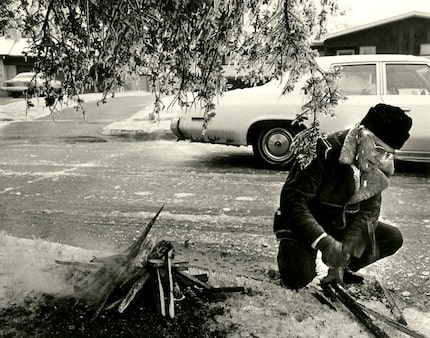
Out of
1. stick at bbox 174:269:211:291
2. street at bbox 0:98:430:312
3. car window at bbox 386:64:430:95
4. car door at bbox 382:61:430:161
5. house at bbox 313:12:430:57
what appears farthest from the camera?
house at bbox 313:12:430:57

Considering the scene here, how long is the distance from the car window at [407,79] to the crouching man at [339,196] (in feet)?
14.1

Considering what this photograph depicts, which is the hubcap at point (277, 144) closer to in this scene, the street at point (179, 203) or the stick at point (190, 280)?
the street at point (179, 203)

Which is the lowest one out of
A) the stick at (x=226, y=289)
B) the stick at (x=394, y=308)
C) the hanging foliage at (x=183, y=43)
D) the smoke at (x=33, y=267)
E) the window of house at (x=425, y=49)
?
the stick at (x=394, y=308)

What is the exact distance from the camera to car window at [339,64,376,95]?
7.03m

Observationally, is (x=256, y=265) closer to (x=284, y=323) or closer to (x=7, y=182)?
(x=284, y=323)

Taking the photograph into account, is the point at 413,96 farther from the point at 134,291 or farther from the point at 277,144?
the point at 134,291

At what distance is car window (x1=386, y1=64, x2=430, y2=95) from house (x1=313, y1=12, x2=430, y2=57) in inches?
590

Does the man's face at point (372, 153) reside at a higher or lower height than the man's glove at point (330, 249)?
higher

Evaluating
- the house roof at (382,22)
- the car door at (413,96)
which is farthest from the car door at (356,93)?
the house roof at (382,22)

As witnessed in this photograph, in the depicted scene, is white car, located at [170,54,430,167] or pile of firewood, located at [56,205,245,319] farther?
white car, located at [170,54,430,167]

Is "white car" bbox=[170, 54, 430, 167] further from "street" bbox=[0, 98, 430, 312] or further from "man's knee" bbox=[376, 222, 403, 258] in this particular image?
"man's knee" bbox=[376, 222, 403, 258]

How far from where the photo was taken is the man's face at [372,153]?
9.32ft

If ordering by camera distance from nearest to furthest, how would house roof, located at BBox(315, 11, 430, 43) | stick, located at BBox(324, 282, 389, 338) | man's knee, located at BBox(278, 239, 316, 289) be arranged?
1. stick, located at BBox(324, 282, 389, 338)
2. man's knee, located at BBox(278, 239, 316, 289)
3. house roof, located at BBox(315, 11, 430, 43)

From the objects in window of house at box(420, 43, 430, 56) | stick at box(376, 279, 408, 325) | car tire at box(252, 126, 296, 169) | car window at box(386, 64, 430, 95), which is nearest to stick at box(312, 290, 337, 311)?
stick at box(376, 279, 408, 325)
